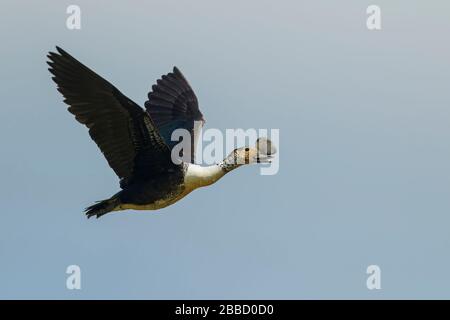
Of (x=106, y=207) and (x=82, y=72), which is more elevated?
(x=82, y=72)

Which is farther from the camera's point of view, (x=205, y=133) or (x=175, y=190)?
(x=205, y=133)

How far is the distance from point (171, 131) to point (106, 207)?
298cm

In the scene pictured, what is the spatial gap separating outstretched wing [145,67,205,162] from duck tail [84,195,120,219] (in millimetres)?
2649

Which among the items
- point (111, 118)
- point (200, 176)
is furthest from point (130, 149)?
point (200, 176)

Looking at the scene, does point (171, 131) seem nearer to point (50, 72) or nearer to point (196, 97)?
point (196, 97)

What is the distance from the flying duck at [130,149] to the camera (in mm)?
16516

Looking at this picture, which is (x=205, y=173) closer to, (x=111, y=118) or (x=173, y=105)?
(x=111, y=118)

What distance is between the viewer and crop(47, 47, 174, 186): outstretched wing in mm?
16469

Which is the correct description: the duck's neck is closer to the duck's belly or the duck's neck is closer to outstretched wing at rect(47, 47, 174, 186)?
the duck's belly

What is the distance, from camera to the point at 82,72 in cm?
1648

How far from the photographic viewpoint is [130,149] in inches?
670

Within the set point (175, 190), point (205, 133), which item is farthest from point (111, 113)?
point (205, 133)


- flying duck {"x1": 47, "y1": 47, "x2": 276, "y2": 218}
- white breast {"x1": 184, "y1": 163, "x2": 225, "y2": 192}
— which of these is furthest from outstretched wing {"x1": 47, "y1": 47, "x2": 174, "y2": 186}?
white breast {"x1": 184, "y1": 163, "x2": 225, "y2": 192}

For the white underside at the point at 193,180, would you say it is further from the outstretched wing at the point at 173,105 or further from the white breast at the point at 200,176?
the outstretched wing at the point at 173,105
